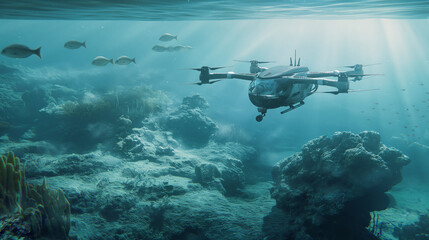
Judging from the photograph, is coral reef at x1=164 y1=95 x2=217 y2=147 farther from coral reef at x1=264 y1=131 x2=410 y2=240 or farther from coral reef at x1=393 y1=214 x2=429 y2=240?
coral reef at x1=393 y1=214 x2=429 y2=240

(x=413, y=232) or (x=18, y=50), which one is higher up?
(x=18, y=50)

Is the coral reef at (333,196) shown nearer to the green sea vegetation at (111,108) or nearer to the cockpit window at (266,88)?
the cockpit window at (266,88)

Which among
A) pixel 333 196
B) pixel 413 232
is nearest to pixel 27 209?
pixel 333 196

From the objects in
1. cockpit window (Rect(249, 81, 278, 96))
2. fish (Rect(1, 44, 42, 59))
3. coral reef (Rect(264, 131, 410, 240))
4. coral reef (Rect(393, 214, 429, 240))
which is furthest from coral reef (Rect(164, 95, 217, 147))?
coral reef (Rect(393, 214, 429, 240))

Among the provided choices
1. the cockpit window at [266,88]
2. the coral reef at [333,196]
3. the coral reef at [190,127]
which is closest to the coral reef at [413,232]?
the coral reef at [333,196]

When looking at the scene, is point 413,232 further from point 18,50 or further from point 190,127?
point 18,50

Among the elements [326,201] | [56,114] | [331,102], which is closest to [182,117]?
[56,114]
